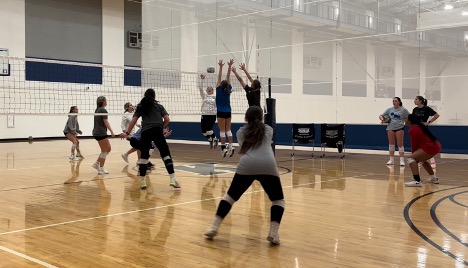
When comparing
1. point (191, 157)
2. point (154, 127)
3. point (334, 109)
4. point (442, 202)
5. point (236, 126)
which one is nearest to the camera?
point (442, 202)

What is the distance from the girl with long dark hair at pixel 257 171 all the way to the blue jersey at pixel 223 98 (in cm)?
581

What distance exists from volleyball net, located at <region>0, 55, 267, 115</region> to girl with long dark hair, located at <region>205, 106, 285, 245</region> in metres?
13.7

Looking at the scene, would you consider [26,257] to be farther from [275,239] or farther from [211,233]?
[275,239]

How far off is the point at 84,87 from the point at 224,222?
18.5 metres

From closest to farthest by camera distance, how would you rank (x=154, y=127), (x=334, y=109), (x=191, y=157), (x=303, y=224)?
(x=303, y=224) < (x=154, y=127) < (x=191, y=157) < (x=334, y=109)

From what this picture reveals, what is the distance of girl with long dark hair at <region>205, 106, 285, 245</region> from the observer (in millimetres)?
4383

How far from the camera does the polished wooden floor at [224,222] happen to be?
3.93 meters

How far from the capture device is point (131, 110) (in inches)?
435

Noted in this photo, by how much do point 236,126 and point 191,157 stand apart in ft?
14.3

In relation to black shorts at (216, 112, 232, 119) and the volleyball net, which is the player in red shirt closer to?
black shorts at (216, 112, 232, 119)

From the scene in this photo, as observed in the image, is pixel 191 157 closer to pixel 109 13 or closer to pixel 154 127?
pixel 154 127

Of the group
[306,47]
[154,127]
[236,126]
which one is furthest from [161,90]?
[154,127]

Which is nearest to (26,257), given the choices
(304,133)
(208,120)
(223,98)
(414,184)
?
(414,184)

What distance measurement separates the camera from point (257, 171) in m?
4.38
